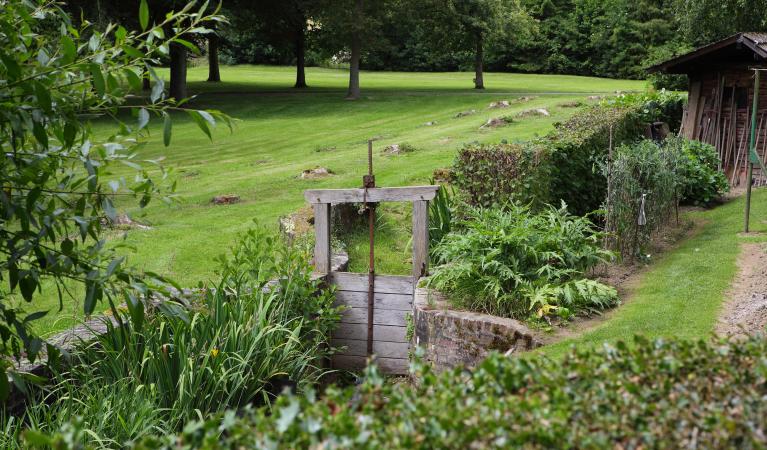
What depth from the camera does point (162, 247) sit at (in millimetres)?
11844

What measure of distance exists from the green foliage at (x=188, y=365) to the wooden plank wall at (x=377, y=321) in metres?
1.63

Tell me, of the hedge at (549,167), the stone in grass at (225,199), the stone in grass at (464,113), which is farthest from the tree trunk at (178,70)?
the hedge at (549,167)

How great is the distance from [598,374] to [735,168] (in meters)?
16.4

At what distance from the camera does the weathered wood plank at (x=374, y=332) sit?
10109 mm

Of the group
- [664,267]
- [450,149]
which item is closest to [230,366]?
[664,267]

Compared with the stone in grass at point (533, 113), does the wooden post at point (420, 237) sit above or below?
below

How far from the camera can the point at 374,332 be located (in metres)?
10.2

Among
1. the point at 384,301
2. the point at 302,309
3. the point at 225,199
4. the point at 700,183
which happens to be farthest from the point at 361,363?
the point at 700,183

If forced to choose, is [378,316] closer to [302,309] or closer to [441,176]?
Result: [302,309]

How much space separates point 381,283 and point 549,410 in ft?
24.5

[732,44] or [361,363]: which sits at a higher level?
[732,44]

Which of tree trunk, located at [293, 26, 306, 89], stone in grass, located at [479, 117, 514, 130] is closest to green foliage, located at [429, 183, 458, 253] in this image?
stone in grass, located at [479, 117, 514, 130]

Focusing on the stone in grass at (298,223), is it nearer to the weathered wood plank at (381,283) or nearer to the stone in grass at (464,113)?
the weathered wood plank at (381,283)

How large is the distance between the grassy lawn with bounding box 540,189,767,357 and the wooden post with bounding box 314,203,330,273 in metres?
3.61
